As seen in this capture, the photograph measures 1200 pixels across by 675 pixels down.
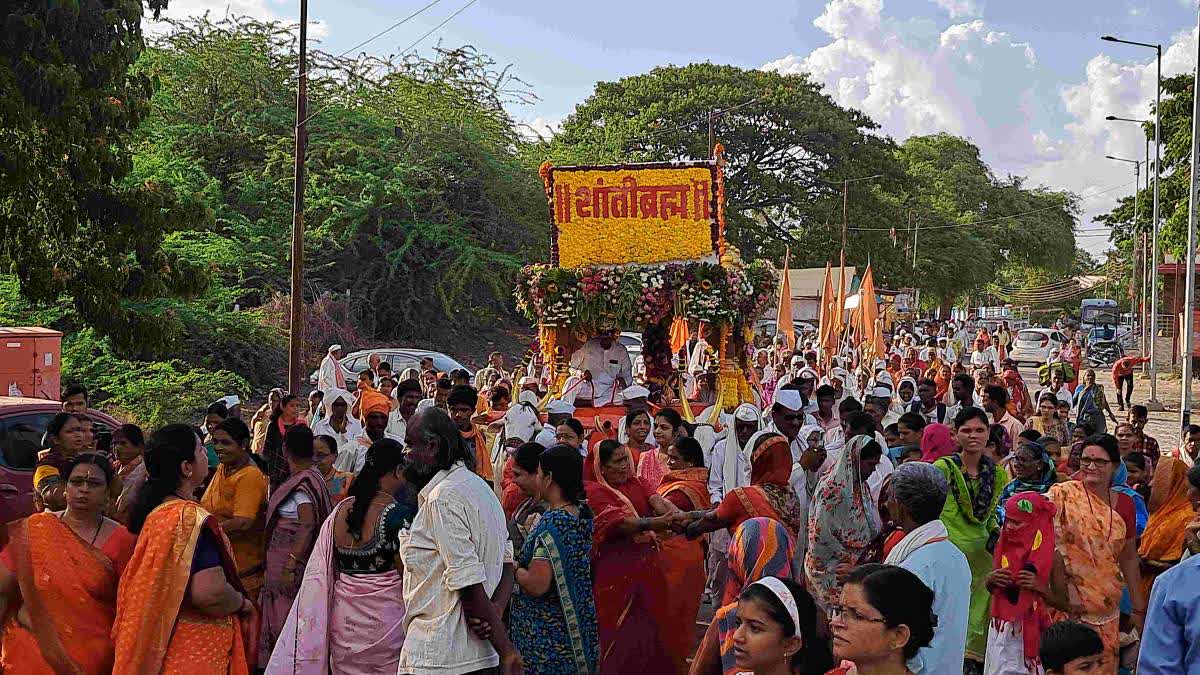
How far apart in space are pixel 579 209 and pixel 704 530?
10.3 meters

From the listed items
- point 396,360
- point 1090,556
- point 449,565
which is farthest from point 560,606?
point 396,360

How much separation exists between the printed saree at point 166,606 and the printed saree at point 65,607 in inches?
6.1

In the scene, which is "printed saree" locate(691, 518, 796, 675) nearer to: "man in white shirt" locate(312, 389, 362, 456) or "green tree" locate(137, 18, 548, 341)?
"man in white shirt" locate(312, 389, 362, 456)

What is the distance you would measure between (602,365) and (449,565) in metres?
11.0

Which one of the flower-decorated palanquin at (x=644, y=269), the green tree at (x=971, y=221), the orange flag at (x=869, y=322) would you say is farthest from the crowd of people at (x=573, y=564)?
the green tree at (x=971, y=221)

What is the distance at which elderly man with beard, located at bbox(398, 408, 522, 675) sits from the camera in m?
4.65

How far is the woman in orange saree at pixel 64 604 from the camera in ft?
14.7

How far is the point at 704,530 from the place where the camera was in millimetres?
6090

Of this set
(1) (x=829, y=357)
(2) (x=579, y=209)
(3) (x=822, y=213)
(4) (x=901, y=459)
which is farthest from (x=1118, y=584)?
(3) (x=822, y=213)

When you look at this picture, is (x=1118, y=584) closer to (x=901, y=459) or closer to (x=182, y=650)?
(x=901, y=459)

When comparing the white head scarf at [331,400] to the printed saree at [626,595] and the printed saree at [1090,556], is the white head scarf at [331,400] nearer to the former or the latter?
the printed saree at [626,595]

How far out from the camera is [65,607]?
461 cm

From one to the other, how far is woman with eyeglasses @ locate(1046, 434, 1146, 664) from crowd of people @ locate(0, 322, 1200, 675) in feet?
0.04

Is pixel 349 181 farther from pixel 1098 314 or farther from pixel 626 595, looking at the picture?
pixel 1098 314
